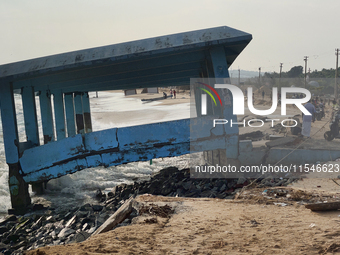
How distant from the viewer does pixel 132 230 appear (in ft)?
12.1

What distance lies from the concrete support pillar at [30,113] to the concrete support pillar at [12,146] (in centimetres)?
64

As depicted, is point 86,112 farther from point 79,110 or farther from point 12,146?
point 12,146

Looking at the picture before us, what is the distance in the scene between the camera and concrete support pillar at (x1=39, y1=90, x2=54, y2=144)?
375 inches

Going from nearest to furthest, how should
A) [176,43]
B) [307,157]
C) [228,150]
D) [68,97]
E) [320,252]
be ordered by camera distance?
[320,252] < [176,43] < [228,150] < [307,157] < [68,97]

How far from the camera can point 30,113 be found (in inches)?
314

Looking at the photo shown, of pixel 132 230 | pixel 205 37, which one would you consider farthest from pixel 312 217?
pixel 205 37

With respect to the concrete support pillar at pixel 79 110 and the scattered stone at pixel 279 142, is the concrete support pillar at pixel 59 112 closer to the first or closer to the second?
the concrete support pillar at pixel 79 110

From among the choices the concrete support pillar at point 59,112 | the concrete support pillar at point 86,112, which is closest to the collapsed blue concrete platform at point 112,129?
the concrete support pillar at point 59,112

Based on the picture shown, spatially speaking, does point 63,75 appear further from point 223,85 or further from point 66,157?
point 223,85

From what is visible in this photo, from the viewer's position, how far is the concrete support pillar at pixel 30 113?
25.5 ft

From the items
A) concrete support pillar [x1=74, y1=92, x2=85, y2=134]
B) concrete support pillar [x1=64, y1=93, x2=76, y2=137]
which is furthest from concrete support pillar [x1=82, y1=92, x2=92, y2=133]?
concrete support pillar [x1=64, y1=93, x2=76, y2=137]

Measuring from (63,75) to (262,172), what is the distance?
17.4ft

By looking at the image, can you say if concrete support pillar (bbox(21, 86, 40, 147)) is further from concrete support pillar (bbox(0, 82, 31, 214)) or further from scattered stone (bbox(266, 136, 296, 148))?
scattered stone (bbox(266, 136, 296, 148))

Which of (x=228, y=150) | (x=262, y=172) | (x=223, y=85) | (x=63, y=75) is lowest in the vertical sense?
(x=262, y=172)
